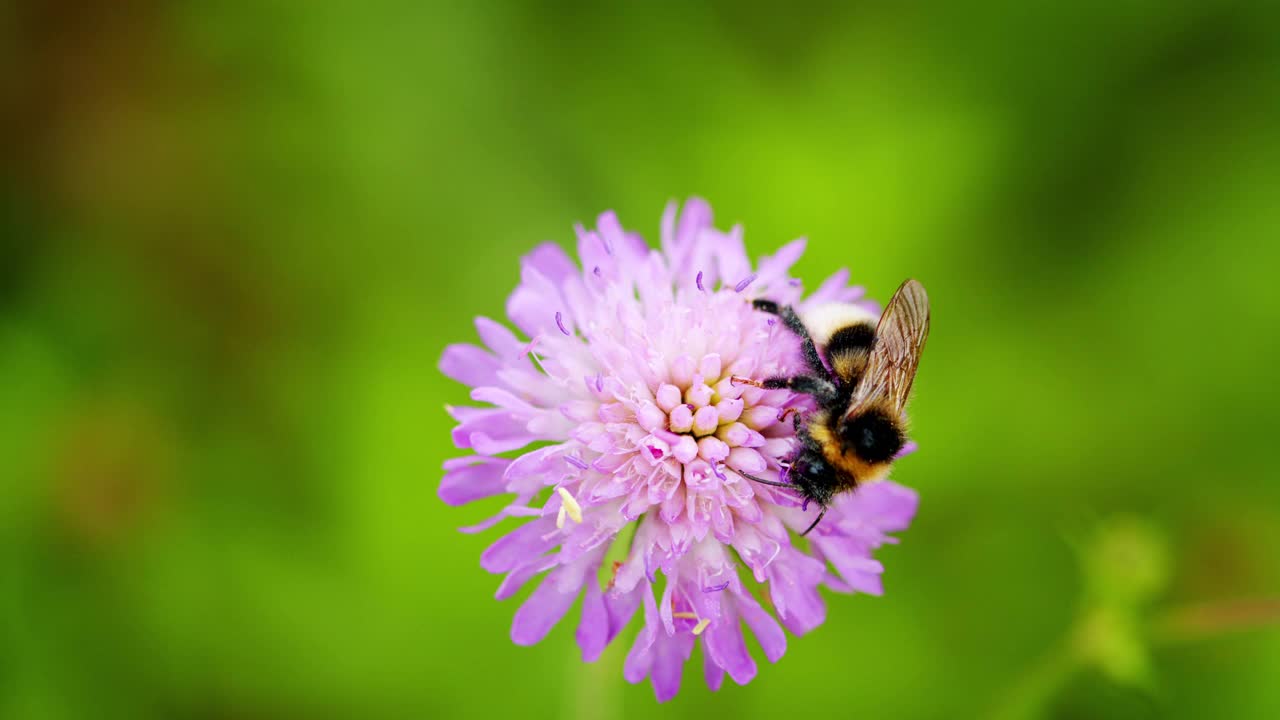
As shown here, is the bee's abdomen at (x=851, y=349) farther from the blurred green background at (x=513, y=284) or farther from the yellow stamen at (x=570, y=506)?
the blurred green background at (x=513, y=284)

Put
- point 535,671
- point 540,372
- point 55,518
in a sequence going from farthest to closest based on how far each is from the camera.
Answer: point 55,518
point 535,671
point 540,372

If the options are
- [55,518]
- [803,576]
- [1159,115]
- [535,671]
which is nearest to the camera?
[803,576]

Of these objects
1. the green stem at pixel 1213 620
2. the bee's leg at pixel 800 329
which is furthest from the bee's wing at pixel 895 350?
the green stem at pixel 1213 620

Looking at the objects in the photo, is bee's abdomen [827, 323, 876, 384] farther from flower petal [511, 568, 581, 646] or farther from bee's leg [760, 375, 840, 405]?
flower petal [511, 568, 581, 646]

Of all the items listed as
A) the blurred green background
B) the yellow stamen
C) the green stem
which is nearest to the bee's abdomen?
the yellow stamen

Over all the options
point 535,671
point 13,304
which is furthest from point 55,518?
point 535,671

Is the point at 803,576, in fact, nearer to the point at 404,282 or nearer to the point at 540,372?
the point at 540,372
